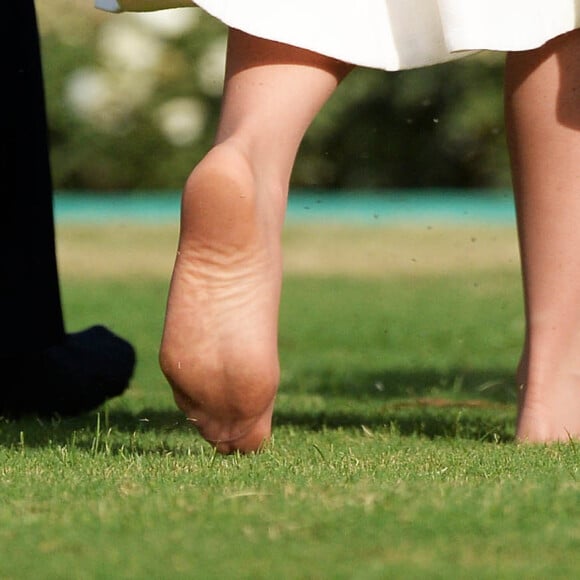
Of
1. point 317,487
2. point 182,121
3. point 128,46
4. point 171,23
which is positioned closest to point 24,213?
point 317,487

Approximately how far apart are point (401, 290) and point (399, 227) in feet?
10.8

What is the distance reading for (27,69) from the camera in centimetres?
235

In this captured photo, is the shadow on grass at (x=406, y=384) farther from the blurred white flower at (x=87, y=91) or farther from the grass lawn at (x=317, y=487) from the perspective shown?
the blurred white flower at (x=87, y=91)

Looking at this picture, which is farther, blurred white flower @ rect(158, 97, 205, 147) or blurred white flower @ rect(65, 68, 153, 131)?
blurred white flower @ rect(65, 68, 153, 131)

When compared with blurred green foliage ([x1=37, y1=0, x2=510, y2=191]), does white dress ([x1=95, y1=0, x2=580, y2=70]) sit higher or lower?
higher

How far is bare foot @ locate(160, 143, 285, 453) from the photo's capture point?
62.6 inches

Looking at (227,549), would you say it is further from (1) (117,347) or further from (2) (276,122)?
(1) (117,347)

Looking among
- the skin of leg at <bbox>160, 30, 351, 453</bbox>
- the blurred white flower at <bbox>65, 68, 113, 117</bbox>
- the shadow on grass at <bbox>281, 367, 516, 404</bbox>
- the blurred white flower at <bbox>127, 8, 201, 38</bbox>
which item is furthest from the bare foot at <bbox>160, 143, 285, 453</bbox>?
the blurred white flower at <bbox>127, 8, 201, 38</bbox>

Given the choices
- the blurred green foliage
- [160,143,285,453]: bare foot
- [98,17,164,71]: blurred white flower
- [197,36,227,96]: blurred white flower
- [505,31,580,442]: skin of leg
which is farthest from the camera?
[98,17,164,71]: blurred white flower

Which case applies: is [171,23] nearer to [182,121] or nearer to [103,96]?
[103,96]

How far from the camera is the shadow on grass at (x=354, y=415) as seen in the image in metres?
2.03

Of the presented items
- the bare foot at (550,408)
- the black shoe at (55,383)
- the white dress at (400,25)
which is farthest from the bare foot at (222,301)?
the black shoe at (55,383)

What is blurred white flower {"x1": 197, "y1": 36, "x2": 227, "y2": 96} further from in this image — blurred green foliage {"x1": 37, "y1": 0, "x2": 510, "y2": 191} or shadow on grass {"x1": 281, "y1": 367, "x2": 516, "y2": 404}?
shadow on grass {"x1": 281, "y1": 367, "x2": 516, "y2": 404}

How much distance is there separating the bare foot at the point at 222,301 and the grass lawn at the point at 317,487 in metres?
0.09
